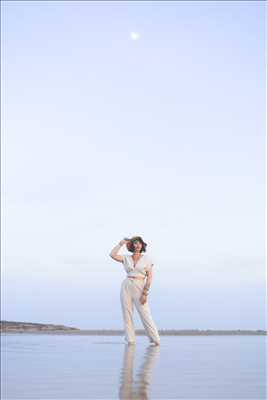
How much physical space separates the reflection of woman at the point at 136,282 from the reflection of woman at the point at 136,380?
1.17m

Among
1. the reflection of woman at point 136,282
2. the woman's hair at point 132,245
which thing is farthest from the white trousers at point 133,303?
the woman's hair at point 132,245

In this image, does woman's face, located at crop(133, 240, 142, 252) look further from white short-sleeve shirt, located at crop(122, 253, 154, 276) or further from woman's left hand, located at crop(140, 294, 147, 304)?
woman's left hand, located at crop(140, 294, 147, 304)

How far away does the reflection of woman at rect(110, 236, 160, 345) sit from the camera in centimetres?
1068

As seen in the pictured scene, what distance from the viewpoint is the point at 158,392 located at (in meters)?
6.21

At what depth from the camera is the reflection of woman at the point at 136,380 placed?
5.85 m

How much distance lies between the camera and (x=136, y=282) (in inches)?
431

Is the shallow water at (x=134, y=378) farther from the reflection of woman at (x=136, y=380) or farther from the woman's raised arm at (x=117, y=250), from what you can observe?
the woman's raised arm at (x=117, y=250)

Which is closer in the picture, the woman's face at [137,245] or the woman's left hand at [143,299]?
the woman's face at [137,245]

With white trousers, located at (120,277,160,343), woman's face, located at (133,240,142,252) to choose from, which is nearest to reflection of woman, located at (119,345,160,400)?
white trousers, located at (120,277,160,343)

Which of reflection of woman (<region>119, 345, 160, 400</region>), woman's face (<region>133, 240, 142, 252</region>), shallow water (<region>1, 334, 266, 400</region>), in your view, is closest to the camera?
reflection of woman (<region>119, 345, 160, 400</region>)

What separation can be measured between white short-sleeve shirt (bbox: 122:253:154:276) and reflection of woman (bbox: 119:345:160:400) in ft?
5.01

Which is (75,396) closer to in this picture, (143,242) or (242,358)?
(143,242)

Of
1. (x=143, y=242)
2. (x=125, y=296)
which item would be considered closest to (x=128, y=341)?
(x=125, y=296)

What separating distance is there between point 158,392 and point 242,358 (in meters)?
5.76
